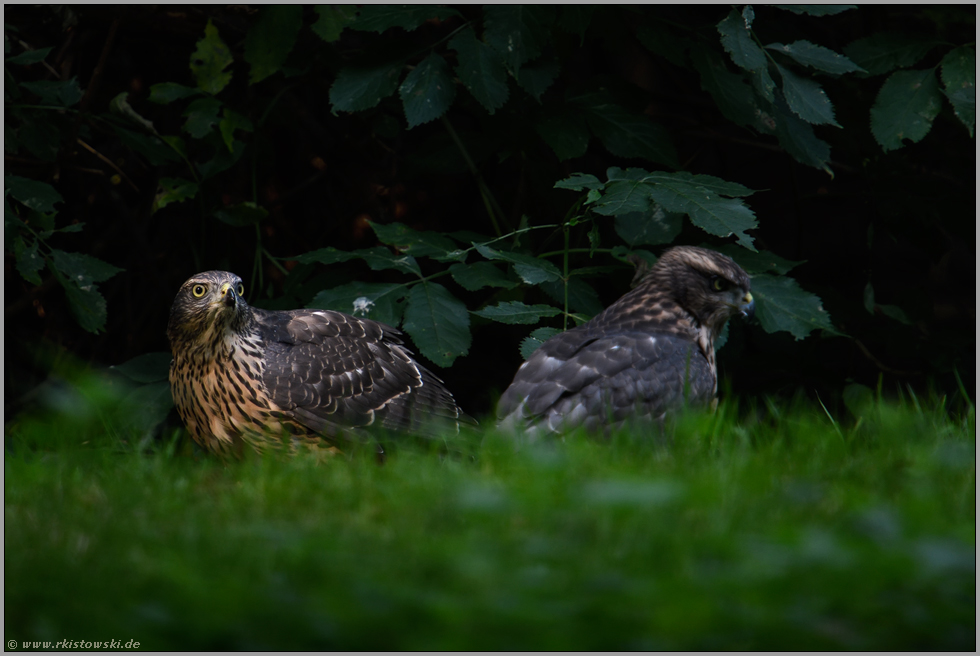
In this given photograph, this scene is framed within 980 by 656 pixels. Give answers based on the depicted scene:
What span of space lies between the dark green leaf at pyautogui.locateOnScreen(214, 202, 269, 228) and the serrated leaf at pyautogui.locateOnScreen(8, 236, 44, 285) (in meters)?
0.94

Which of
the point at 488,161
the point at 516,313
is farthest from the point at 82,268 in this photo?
the point at 488,161

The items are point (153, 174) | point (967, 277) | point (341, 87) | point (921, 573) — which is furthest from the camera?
point (967, 277)

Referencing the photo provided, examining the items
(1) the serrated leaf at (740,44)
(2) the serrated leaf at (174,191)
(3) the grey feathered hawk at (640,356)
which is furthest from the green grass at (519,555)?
(2) the serrated leaf at (174,191)

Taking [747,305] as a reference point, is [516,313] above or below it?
above

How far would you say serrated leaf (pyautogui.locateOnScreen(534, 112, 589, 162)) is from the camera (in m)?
4.25

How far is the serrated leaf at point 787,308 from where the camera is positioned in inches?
153

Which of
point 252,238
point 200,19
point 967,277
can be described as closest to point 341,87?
point 200,19

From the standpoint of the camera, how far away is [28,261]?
4094mm

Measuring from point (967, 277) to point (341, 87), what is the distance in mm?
4383

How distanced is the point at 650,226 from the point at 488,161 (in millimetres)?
1593

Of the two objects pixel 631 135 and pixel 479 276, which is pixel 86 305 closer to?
pixel 479 276

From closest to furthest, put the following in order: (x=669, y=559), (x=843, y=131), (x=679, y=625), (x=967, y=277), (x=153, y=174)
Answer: (x=679, y=625)
(x=669, y=559)
(x=843, y=131)
(x=153, y=174)
(x=967, y=277)

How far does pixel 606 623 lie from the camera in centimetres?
175

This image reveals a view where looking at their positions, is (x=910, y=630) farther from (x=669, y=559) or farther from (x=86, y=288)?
(x=86, y=288)
